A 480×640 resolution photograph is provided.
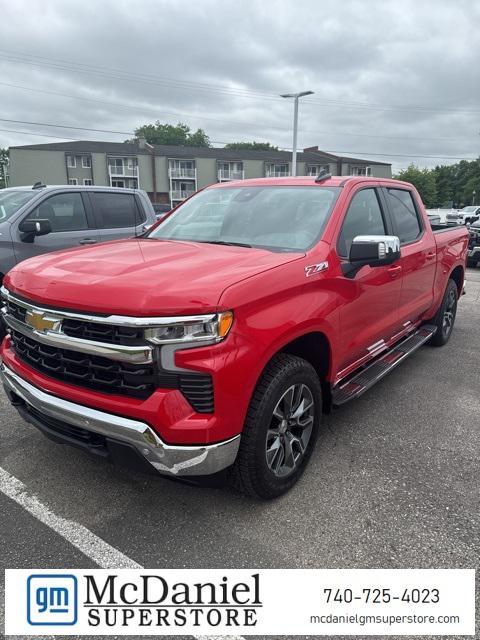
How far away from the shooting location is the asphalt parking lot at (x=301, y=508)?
234 cm

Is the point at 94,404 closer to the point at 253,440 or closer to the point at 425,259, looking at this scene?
the point at 253,440

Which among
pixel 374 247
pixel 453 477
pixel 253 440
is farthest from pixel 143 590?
pixel 374 247

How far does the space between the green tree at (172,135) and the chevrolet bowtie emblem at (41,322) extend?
85.7 meters

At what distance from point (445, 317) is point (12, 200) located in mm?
5903

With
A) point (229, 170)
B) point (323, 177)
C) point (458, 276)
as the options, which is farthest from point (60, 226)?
point (229, 170)

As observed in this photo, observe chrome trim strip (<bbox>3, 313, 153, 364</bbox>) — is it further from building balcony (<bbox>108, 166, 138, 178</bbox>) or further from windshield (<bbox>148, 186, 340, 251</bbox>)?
building balcony (<bbox>108, 166, 138, 178</bbox>)

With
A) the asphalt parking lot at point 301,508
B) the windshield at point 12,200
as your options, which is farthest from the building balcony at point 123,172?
the asphalt parking lot at point 301,508

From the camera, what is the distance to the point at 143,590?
2.17 metres

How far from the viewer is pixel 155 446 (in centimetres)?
214

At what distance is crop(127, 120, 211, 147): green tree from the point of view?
82.0 metres

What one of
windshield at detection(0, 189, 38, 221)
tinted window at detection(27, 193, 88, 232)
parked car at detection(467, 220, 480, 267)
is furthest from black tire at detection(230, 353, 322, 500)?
parked car at detection(467, 220, 480, 267)

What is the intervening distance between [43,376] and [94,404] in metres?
0.49

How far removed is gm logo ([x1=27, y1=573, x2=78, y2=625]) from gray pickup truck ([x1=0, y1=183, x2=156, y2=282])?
3.97 meters

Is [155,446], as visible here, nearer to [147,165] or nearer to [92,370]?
[92,370]
